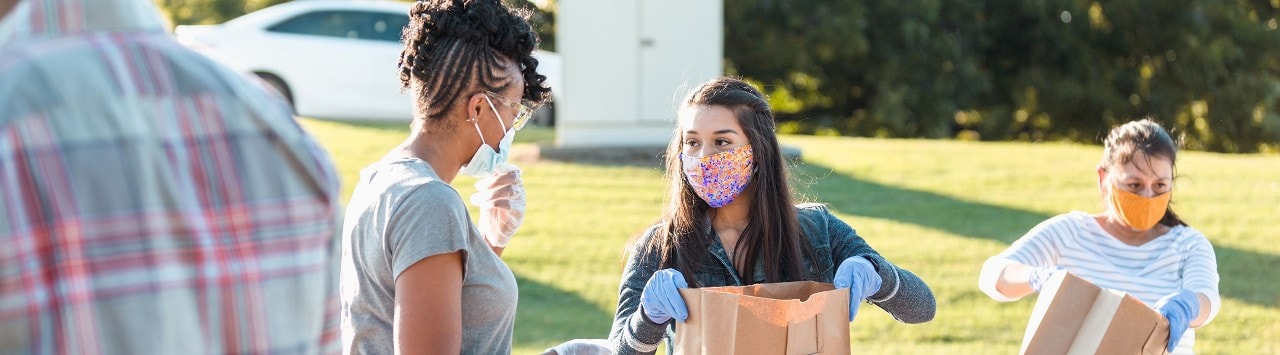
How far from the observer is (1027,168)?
406 inches

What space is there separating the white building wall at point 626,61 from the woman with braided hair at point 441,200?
312 inches

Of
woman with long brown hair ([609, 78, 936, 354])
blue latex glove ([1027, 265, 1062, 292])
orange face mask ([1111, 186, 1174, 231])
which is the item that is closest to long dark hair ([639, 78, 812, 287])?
woman with long brown hair ([609, 78, 936, 354])

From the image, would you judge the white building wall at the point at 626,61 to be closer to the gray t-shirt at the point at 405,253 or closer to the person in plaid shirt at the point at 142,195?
the gray t-shirt at the point at 405,253

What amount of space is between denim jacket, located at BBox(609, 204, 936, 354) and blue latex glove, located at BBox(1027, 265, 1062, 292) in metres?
0.43

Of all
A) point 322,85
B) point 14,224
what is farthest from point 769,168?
point 322,85

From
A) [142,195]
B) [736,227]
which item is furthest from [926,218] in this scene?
[142,195]

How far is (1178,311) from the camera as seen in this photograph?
319cm

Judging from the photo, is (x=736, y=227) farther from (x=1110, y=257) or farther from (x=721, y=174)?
(x=1110, y=257)

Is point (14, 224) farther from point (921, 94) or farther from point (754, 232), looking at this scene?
point (921, 94)

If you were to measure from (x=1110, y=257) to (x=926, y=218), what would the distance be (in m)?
4.70

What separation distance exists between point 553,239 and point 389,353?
5.45 meters

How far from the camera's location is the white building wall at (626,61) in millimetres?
10852

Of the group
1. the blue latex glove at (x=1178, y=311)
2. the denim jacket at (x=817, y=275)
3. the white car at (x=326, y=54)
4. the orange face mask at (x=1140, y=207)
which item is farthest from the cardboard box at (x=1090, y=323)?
the white car at (x=326, y=54)

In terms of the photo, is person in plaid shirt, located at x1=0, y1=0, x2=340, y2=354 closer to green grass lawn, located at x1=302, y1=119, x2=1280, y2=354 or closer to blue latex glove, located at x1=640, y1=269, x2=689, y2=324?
blue latex glove, located at x1=640, y1=269, x2=689, y2=324
